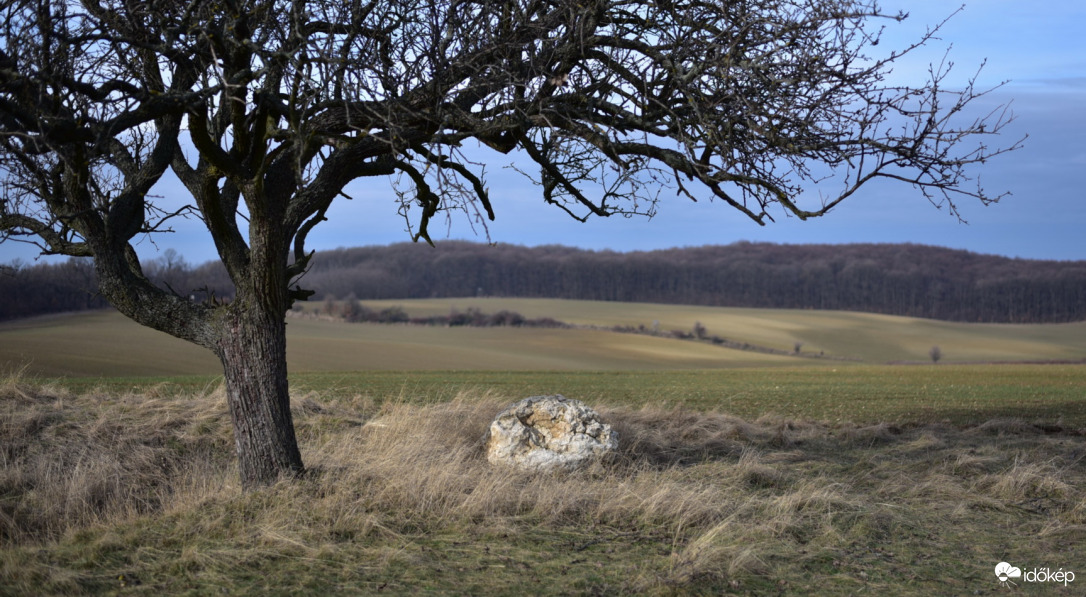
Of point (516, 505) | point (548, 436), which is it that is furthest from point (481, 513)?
point (548, 436)

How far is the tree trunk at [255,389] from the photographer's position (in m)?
7.92

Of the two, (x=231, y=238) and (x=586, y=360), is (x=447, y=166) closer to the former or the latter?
(x=231, y=238)

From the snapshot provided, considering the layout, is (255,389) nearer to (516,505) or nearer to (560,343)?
(516,505)

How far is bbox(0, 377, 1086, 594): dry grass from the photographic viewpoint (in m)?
6.01

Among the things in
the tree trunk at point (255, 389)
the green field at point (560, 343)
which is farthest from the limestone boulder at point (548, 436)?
the green field at point (560, 343)

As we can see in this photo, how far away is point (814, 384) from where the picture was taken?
87.3 feet

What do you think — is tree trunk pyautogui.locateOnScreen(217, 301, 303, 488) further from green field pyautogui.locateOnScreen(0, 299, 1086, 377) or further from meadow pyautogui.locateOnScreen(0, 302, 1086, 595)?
green field pyautogui.locateOnScreen(0, 299, 1086, 377)

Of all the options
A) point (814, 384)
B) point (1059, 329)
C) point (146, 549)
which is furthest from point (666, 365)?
point (1059, 329)

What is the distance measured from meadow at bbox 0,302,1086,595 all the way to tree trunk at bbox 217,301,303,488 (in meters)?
0.41

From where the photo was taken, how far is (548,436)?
979 centimetres

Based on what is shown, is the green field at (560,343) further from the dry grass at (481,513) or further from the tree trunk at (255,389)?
the tree trunk at (255,389)

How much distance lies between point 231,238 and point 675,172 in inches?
183

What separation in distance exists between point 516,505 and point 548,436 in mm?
2071

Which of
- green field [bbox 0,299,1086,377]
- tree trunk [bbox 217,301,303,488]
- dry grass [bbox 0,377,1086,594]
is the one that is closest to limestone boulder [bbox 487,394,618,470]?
dry grass [bbox 0,377,1086,594]
